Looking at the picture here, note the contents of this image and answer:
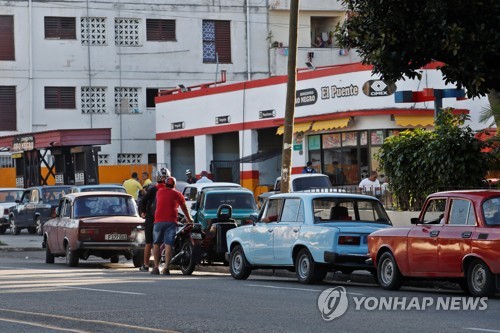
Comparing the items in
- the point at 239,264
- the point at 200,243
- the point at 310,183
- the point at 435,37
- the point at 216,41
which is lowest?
the point at 239,264

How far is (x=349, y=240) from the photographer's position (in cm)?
1981

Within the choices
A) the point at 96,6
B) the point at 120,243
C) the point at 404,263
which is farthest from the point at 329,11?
the point at 404,263

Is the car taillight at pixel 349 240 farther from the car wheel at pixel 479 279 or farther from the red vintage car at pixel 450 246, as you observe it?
the car wheel at pixel 479 279

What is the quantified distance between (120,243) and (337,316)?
12012 millimetres

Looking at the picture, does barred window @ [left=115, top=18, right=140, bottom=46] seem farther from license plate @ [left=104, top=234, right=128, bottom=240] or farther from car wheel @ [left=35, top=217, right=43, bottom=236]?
license plate @ [left=104, top=234, right=128, bottom=240]

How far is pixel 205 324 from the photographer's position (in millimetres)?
13211

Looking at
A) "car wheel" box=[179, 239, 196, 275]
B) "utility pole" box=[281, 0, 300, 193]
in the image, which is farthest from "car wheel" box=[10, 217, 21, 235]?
"car wheel" box=[179, 239, 196, 275]

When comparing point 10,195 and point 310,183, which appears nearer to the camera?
point 310,183

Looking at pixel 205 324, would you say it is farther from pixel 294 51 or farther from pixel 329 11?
pixel 329 11

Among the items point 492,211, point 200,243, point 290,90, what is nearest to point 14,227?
point 290,90

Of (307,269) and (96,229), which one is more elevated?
(96,229)

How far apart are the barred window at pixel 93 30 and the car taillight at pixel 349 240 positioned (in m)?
39.7

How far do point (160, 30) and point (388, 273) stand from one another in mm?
41676

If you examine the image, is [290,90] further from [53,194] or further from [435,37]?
[53,194]
